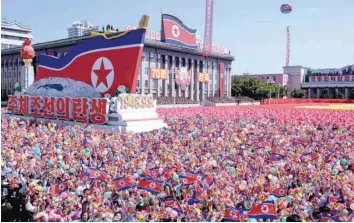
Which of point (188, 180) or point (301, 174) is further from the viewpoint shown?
point (301, 174)

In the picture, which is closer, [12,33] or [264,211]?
[264,211]

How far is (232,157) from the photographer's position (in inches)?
569

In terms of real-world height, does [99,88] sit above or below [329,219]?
above

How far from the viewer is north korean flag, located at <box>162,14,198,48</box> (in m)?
72.9

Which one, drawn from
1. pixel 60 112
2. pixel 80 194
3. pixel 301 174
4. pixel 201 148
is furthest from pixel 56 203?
pixel 60 112

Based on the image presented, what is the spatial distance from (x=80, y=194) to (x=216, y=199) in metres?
3.42

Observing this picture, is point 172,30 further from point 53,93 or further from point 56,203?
point 56,203

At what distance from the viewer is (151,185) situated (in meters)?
10.1

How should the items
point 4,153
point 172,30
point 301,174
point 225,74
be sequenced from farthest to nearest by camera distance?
point 225,74 → point 172,30 → point 4,153 → point 301,174

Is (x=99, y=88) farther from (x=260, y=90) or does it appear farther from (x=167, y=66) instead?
(x=260, y=90)

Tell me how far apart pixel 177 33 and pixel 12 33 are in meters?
77.9

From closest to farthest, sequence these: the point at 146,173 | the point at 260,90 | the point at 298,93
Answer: the point at 146,173 → the point at 260,90 → the point at 298,93

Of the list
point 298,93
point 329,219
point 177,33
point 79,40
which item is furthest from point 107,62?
point 298,93

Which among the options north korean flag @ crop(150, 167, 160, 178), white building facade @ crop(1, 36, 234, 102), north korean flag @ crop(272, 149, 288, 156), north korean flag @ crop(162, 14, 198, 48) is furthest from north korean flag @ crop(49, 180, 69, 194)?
north korean flag @ crop(162, 14, 198, 48)
